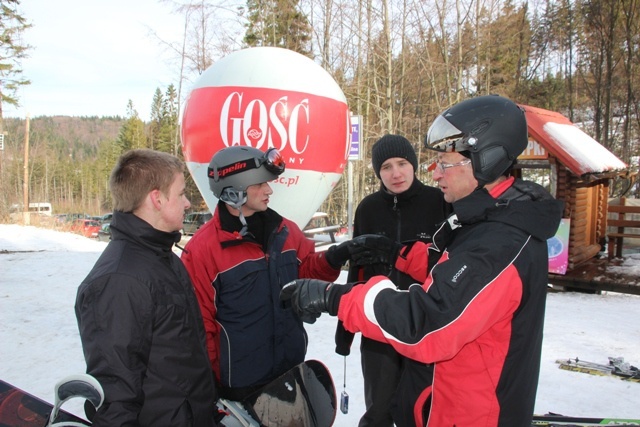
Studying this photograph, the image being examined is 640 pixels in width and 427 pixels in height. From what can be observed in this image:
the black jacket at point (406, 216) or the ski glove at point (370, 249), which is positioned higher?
the black jacket at point (406, 216)

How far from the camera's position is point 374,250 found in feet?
8.75

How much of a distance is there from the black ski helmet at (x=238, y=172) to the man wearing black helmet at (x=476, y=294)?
3.05 feet

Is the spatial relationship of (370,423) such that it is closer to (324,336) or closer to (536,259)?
(536,259)

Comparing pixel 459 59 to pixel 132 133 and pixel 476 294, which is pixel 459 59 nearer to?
pixel 476 294

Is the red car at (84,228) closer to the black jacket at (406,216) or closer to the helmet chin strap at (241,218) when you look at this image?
the black jacket at (406,216)

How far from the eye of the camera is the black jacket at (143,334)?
1.52 metres

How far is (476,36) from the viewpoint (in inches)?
894

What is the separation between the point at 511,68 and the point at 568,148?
28.6m

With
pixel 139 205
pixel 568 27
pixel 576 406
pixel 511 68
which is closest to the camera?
pixel 139 205

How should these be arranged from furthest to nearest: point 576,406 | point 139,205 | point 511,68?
point 511,68 < point 576,406 < point 139,205

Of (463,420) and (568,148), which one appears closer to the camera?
(463,420)

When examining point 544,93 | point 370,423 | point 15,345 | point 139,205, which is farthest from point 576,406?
point 544,93

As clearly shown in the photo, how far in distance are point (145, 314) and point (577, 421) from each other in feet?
10.3

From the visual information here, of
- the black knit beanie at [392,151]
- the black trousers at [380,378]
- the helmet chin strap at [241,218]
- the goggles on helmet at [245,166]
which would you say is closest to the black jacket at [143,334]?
the helmet chin strap at [241,218]
